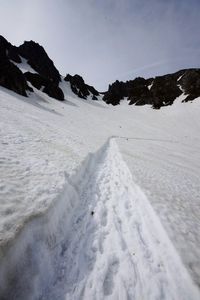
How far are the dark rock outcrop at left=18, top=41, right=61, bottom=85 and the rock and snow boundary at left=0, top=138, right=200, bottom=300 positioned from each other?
78346 mm

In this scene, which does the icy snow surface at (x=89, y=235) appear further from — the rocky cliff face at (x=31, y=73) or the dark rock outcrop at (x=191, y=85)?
the dark rock outcrop at (x=191, y=85)

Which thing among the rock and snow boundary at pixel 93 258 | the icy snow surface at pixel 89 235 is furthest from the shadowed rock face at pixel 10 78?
the rock and snow boundary at pixel 93 258

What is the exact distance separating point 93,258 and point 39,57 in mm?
93273

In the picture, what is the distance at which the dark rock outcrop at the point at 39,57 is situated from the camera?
76.8 metres

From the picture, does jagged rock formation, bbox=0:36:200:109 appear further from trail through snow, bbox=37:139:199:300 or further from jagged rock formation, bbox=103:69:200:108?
trail through snow, bbox=37:139:199:300

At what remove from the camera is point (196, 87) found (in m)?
58.2

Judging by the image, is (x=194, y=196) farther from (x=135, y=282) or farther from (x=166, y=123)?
(x=166, y=123)

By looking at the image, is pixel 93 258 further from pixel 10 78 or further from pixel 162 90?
pixel 162 90

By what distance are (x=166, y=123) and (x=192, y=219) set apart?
41.3 m

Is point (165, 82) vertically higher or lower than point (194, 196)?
higher

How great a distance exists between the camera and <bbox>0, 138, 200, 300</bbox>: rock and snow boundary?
324 cm

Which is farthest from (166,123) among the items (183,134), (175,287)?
(175,287)

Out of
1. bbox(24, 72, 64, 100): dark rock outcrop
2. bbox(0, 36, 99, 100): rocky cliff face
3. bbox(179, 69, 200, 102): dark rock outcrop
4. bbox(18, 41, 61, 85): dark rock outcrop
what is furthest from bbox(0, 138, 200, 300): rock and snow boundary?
bbox(18, 41, 61, 85): dark rock outcrop

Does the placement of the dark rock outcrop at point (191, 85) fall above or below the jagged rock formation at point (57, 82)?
above
